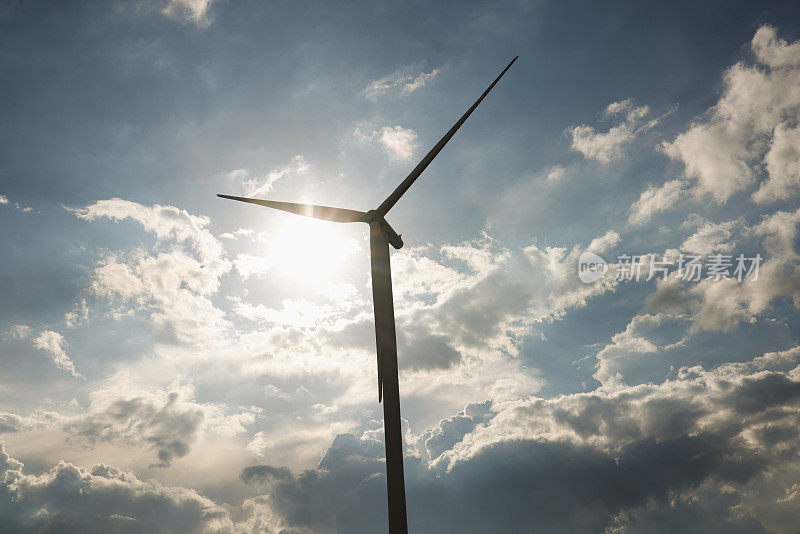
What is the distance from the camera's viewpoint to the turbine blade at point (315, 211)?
167 feet

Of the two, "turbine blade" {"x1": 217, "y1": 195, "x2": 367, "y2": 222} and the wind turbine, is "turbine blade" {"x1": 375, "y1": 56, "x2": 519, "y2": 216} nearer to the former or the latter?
the wind turbine

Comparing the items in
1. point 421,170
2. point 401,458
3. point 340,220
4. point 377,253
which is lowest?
point 401,458

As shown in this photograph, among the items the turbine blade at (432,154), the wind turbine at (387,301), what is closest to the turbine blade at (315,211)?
the wind turbine at (387,301)

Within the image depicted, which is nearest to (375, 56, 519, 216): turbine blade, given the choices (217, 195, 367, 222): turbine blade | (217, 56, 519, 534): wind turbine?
(217, 56, 519, 534): wind turbine

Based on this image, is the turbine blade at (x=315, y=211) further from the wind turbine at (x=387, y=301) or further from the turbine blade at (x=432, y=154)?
the turbine blade at (x=432, y=154)

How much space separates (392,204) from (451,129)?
467 inches

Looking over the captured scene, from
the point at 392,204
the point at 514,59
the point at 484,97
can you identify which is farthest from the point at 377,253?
the point at 514,59

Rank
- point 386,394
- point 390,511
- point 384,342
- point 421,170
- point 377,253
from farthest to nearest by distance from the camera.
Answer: point 421,170 < point 377,253 < point 384,342 < point 386,394 < point 390,511

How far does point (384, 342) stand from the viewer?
40000 millimetres

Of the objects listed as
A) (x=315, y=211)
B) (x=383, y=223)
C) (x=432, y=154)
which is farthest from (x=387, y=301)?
(x=432, y=154)

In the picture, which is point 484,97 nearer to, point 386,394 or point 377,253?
point 377,253

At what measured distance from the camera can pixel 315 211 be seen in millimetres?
51875

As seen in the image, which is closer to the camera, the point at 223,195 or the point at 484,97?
the point at 223,195

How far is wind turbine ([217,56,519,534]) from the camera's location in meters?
35.4
